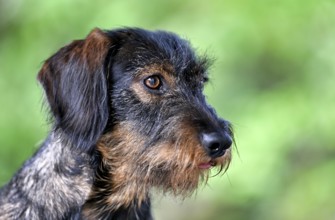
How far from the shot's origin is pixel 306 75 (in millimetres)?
9320

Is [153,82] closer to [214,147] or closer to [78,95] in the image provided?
[78,95]

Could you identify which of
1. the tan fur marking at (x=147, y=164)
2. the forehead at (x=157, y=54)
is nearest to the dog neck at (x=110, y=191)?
the tan fur marking at (x=147, y=164)

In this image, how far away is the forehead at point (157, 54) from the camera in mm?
4711

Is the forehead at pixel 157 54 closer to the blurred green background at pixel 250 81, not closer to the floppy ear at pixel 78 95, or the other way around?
the floppy ear at pixel 78 95

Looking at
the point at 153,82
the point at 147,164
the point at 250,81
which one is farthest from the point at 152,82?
the point at 250,81

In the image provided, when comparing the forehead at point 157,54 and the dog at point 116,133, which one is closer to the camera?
the dog at point 116,133

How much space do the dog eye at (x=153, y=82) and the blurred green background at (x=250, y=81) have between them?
4064 mm

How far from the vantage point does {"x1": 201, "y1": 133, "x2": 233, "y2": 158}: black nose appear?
14.2 ft

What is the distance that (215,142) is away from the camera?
433 cm

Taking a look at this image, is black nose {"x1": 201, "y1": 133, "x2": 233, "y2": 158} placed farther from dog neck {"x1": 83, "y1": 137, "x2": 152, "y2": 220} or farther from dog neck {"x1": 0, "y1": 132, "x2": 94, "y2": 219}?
dog neck {"x1": 0, "y1": 132, "x2": 94, "y2": 219}

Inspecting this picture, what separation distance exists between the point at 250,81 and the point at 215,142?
546 cm

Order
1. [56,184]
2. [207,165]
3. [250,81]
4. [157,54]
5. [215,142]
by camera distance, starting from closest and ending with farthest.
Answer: [215,142], [207,165], [56,184], [157,54], [250,81]

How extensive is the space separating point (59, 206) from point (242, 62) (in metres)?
5.31

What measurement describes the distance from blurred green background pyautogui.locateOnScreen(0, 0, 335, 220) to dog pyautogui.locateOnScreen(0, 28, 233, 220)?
402 cm
